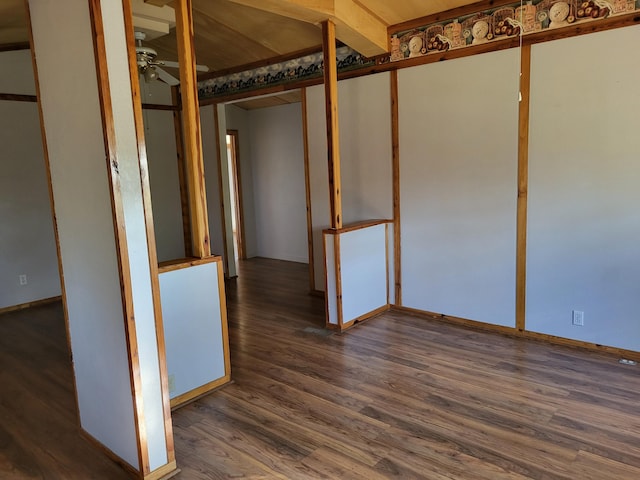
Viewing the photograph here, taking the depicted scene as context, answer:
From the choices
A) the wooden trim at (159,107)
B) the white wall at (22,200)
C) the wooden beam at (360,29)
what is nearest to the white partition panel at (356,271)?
the wooden beam at (360,29)

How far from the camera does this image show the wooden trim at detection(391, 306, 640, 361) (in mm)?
3383

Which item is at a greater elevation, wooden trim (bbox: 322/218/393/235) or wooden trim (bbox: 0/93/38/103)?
wooden trim (bbox: 0/93/38/103)

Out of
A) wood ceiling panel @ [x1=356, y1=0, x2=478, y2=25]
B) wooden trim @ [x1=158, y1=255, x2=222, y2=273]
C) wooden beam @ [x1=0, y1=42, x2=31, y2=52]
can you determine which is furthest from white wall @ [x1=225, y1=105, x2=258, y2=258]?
wooden trim @ [x1=158, y1=255, x2=222, y2=273]

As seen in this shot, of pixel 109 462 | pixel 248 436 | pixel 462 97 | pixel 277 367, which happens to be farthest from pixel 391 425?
pixel 462 97

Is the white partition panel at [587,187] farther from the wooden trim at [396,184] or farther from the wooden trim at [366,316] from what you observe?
the wooden trim at [366,316]

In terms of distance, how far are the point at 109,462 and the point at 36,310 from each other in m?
3.60

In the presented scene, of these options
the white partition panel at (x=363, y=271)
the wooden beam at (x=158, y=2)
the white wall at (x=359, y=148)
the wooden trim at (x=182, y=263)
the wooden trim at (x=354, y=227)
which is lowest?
the white partition panel at (x=363, y=271)

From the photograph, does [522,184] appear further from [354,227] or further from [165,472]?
[165,472]

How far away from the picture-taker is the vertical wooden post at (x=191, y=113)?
273cm

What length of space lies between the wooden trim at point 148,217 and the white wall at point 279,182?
5.03 metres

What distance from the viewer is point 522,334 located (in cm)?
381

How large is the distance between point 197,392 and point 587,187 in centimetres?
322

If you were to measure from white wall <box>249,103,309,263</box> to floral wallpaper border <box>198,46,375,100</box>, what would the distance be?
1.42 m

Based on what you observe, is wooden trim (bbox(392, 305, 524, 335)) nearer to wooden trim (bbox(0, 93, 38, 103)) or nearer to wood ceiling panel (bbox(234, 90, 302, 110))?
wood ceiling panel (bbox(234, 90, 302, 110))
